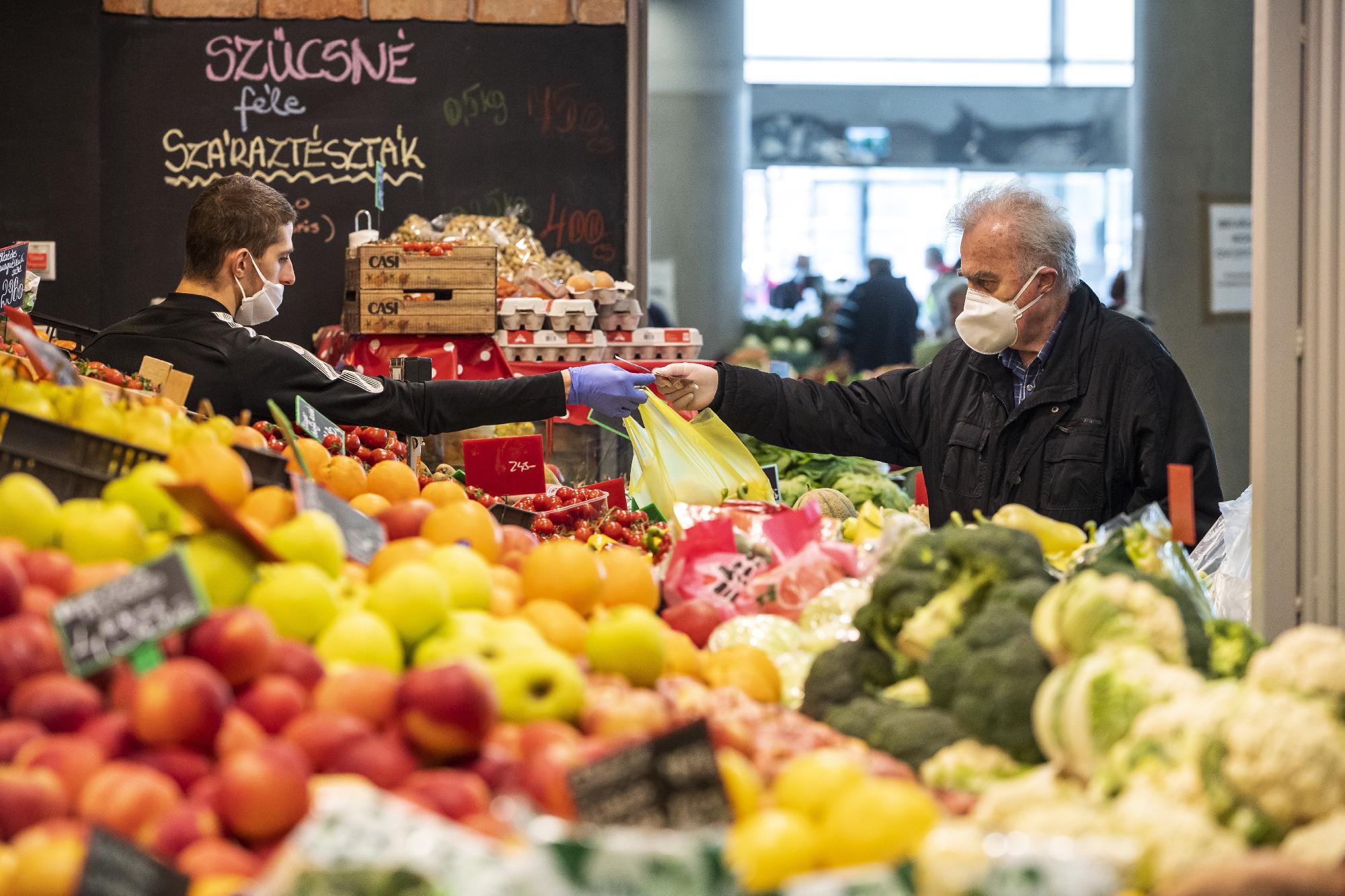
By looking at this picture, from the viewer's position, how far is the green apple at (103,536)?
1.80 metres

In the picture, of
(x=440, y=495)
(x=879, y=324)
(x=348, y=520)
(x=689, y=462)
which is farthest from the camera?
(x=879, y=324)

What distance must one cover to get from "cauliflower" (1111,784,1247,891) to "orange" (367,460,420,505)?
1640 mm

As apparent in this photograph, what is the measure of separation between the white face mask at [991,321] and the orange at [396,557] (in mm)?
2118

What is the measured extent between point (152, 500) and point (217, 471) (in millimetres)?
108

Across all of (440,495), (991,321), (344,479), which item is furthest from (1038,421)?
(344,479)

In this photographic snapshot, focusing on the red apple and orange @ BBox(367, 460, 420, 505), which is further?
orange @ BBox(367, 460, 420, 505)

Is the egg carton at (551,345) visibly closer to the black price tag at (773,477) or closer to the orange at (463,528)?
the black price tag at (773,477)

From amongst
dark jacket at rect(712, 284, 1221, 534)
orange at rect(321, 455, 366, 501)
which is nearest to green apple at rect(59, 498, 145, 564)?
orange at rect(321, 455, 366, 501)

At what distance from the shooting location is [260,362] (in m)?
3.79

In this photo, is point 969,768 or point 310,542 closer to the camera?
point 969,768

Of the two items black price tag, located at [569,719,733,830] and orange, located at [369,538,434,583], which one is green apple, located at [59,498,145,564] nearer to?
orange, located at [369,538,434,583]

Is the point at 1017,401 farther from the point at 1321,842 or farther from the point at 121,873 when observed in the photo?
the point at 121,873

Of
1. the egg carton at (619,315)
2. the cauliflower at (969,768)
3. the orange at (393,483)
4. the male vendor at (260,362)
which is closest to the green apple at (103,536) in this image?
the orange at (393,483)

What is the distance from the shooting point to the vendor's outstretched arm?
3973 millimetres
